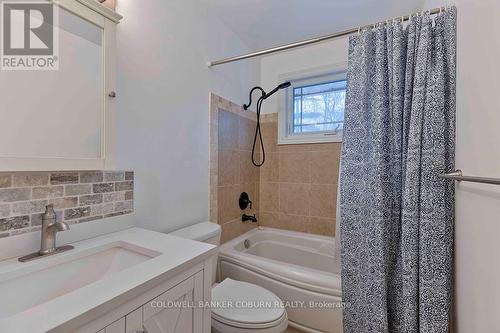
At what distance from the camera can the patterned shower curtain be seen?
3.19ft

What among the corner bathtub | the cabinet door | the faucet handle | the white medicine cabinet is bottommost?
the corner bathtub

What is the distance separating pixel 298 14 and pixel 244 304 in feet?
6.88

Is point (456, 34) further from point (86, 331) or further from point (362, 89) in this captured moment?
point (86, 331)

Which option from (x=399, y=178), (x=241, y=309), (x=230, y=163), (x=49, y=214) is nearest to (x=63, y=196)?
(x=49, y=214)

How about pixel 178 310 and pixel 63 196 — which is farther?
pixel 63 196

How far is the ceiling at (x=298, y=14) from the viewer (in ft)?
5.58

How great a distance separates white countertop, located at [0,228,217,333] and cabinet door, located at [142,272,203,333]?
0.07 m

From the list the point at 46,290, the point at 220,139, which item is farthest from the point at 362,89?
the point at 46,290

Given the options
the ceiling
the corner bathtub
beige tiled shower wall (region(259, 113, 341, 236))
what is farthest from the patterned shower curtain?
beige tiled shower wall (region(259, 113, 341, 236))

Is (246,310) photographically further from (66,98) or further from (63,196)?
(66,98)

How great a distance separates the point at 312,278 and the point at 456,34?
147 cm

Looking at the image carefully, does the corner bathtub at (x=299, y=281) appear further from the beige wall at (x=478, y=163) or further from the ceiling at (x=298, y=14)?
the ceiling at (x=298, y=14)

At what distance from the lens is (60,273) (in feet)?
2.73

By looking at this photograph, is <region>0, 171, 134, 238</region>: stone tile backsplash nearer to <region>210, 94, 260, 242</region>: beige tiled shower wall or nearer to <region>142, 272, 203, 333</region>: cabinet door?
<region>142, 272, 203, 333</region>: cabinet door
